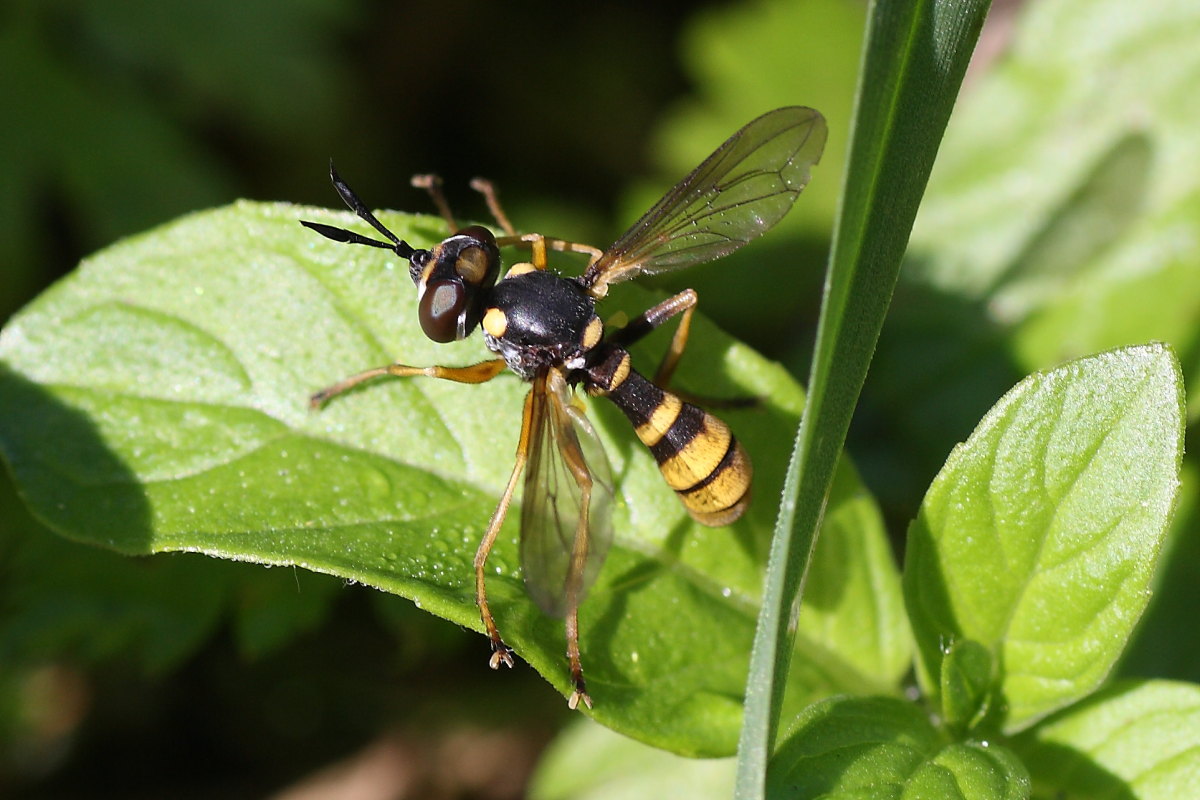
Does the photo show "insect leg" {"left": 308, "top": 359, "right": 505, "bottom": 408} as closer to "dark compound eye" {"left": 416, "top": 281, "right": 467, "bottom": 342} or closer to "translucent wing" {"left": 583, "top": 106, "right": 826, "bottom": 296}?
"dark compound eye" {"left": 416, "top": 281, "right": 467, "bottom": 342}

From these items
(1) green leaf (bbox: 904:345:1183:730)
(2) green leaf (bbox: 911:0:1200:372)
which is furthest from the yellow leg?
(2) green leaf (bbox: 911:0:1200:372)

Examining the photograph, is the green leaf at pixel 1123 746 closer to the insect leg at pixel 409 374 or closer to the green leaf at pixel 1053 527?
the green leaf at pixel 1053 527

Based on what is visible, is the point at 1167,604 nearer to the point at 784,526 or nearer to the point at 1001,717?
the point at 1001,717

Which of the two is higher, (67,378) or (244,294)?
(244,294)

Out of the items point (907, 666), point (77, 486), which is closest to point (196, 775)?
point (77, 486)

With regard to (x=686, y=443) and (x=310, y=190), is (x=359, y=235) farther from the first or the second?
(x=310, y=190)

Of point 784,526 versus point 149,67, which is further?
point 149,67

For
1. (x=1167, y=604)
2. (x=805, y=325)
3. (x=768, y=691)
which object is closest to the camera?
(x=768, y=691)
